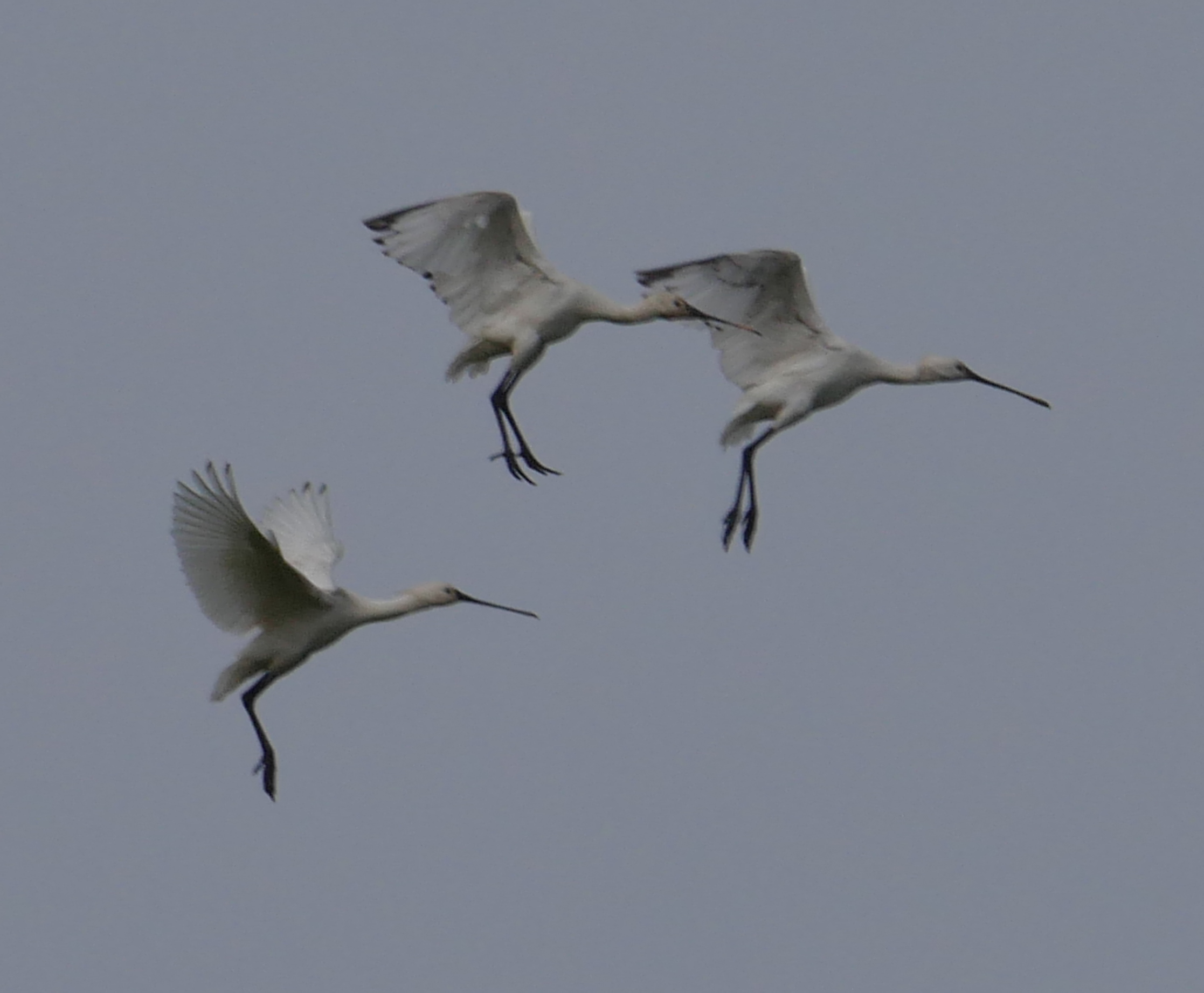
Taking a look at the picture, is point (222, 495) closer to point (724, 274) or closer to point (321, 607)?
point (321, 607)

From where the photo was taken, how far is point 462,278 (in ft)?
75.7

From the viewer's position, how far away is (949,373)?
972 inches

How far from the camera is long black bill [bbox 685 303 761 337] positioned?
23703 millimetres

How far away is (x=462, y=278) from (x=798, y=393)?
2750mm

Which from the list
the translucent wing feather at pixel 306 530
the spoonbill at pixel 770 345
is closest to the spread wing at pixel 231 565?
the translucent wing feather at pixel 306 530

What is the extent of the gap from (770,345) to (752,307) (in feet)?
1.10

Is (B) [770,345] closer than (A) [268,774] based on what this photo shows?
No

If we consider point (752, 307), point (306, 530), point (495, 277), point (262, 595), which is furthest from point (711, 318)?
point (262, 595)

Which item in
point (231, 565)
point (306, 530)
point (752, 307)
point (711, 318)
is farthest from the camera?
point (752, 307)

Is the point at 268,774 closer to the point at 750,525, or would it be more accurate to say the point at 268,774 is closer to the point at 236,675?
the point at 236,675

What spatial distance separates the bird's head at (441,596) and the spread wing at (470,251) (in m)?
2.78

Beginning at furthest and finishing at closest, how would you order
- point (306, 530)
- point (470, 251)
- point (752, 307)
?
1. point (752, 307)
2. point (470, 251)
3. point (306, 530)

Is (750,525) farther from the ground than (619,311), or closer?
closer

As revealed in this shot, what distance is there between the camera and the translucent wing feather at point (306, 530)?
71.8 ft
